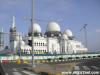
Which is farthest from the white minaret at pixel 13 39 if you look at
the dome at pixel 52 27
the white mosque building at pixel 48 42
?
the dome at pixel 52 27

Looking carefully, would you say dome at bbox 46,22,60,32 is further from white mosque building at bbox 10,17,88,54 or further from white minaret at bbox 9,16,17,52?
white minaret at bbox 9,16,17,52

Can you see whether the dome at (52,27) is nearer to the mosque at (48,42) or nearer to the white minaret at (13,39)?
the mosque at (48,42)

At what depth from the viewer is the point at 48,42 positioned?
504 feet

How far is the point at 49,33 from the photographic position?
166500 mm

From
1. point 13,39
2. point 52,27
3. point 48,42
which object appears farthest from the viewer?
point 52,27

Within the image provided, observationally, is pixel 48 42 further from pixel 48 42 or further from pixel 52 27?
pixel 52 27

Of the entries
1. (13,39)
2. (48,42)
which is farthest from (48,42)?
(13,39)

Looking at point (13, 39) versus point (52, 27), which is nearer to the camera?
point (13, 39)

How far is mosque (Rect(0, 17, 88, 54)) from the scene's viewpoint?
150 m

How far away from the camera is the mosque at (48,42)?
490ft

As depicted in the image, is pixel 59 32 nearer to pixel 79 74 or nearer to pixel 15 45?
pixel 15 45

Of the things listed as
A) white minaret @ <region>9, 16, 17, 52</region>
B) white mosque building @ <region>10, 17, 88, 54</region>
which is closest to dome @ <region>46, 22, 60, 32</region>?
white mosque building @ <region>10, 17, 88, 54</region>

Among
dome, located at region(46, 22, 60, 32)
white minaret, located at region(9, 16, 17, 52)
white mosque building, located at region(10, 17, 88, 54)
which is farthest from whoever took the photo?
dome, located at region(46, 22, 60, 32)

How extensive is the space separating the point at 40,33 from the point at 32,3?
126142mm
